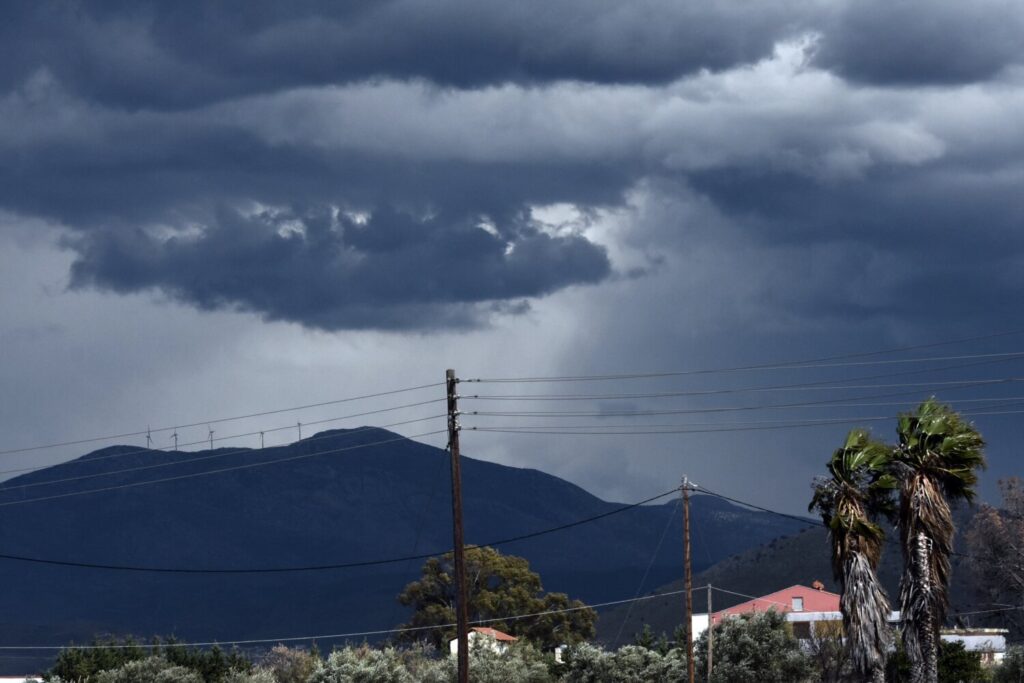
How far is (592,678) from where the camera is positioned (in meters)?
88.8

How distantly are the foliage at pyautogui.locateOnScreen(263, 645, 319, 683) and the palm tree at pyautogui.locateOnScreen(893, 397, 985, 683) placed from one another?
4825cm

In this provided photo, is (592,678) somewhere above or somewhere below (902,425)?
below

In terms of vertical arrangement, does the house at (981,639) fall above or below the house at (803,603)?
below

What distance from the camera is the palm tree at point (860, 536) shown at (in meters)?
49.7

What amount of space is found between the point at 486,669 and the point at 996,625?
74.1m

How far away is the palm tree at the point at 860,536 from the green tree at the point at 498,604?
9121 cm

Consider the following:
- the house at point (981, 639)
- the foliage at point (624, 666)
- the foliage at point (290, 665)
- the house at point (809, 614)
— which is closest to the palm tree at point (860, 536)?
Answer: the foliage at point (624, 666)

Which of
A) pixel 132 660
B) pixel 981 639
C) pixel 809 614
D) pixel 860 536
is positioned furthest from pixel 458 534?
pixel 809 614

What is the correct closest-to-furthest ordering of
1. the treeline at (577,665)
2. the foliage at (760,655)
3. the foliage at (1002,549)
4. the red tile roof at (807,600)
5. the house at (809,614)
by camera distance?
1. the treeline at (577,665)
2. the foliage at (760,655)
3. the house at (809,614)
4. the foliage at (1002,549)
5. the red tile roof at (807,600)

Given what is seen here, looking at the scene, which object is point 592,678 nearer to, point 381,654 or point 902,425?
point 381,654

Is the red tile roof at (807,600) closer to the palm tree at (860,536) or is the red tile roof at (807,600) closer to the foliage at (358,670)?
the foliage at (358,670)

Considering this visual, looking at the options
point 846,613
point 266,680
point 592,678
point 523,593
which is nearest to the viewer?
point 846,613

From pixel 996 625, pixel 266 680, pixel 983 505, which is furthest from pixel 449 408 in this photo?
pixel 996 625

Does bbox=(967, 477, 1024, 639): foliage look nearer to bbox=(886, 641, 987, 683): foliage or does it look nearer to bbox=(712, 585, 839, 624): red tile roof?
bbox=(712, 585, 839, 624): red tile roof
